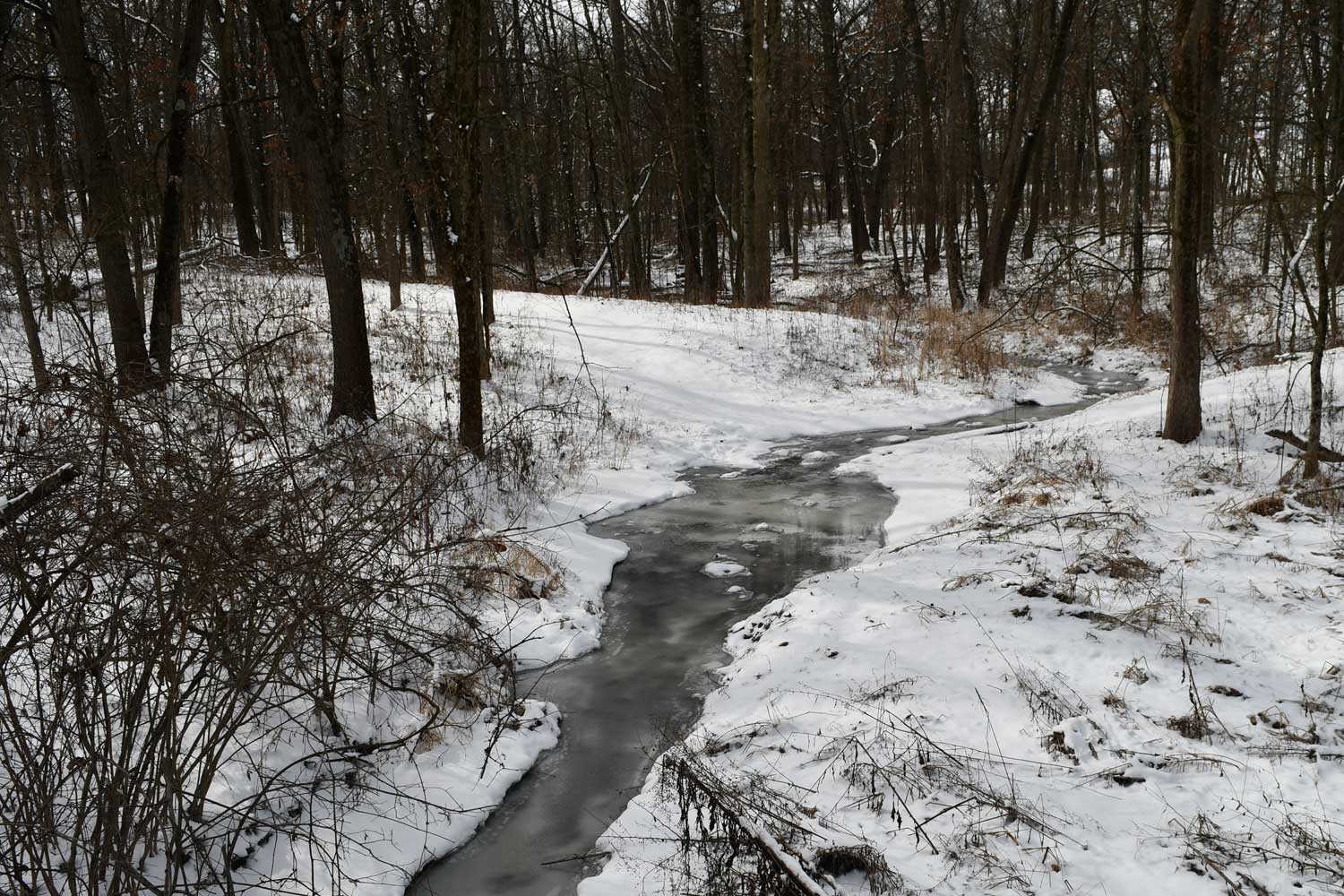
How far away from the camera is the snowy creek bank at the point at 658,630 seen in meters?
3.86

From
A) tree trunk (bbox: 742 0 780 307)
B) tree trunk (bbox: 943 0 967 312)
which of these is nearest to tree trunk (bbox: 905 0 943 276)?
tree trunk (bbox: 943 0 967 312)

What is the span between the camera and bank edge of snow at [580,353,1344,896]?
3322mm

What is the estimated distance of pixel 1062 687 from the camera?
4367mm

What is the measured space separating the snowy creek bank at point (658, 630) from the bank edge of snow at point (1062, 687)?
0.20 metres

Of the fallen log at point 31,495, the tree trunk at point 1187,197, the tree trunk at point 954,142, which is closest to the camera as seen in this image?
the fallen log at point 31,495

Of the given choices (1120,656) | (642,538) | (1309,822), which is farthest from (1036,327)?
(1309,822)

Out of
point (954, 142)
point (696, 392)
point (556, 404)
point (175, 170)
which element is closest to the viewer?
point (175, 170)

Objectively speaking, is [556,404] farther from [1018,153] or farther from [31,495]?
[1018,153]

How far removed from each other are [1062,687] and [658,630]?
2637 millimetres

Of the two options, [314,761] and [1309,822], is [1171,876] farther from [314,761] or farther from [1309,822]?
[314,761]

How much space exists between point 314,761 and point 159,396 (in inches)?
75.6

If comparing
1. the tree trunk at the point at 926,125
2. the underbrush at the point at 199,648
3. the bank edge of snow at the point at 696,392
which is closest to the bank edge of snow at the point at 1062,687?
the underbrush at the point at 199,648

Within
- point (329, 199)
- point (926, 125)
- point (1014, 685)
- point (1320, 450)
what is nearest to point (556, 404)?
point (329, 199)

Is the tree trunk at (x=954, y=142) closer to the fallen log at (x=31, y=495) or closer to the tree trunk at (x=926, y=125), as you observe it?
the tree trunk at (x=926, y=125)
